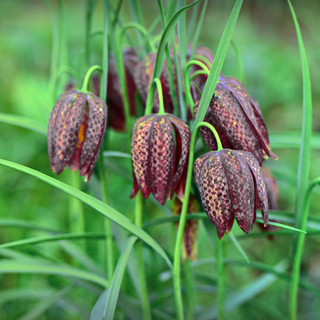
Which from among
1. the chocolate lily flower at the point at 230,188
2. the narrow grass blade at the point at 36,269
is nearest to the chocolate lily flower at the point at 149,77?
the chocolate lily flower at the point at 230,188

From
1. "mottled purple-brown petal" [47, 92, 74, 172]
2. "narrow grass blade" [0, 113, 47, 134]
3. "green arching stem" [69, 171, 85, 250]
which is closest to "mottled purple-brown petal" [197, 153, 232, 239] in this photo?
"mottled purple-brown petal" [47, 92, 74, 172]

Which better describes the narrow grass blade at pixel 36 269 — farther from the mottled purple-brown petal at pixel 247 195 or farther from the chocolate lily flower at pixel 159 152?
the mottled purple-brown petal at pixel 247 195

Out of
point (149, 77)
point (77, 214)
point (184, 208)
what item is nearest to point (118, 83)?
point (149, 77)

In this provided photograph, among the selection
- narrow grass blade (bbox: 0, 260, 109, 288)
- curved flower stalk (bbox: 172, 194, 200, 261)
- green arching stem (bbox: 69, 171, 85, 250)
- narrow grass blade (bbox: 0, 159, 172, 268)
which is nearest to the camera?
narrow grass blade (bbox: 0, 159, 172, 268)

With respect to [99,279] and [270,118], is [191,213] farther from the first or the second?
[270,118]

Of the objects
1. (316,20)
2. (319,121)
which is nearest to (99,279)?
(319,121)

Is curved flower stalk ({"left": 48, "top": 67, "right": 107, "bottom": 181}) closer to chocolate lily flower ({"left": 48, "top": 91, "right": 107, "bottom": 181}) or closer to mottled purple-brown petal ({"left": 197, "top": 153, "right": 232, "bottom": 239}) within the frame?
chocolate lily flower ({"left": 48, "top": 91, "right": 107, "bottom": 181})
